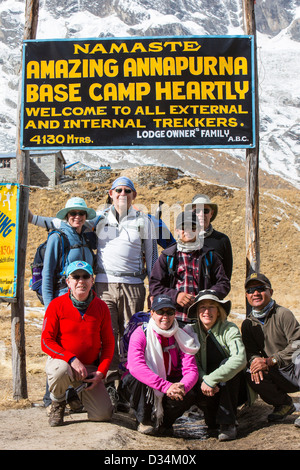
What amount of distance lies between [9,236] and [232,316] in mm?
10759

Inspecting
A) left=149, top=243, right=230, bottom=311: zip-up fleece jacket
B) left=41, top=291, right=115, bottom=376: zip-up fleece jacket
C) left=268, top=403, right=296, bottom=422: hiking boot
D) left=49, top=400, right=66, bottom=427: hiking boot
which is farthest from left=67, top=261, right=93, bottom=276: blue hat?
left=268, top=403, right=296, bottom=422: hiking boot

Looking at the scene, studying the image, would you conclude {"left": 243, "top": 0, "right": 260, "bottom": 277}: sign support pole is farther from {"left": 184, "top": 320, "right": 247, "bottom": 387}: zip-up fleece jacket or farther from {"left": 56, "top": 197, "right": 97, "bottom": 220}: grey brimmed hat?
{"left": 56, "top": 197, "right": 97, "bottom": 220}: grey brimmed hat

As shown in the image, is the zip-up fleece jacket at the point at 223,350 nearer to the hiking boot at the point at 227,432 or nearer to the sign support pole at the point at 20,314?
the hiking boot at the point at 227,432

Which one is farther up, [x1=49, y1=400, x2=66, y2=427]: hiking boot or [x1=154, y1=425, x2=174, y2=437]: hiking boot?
[x1=49, y1=400, x2=66, y2=427]: hiking boot

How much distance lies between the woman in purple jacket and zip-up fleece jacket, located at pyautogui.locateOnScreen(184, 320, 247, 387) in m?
0.15

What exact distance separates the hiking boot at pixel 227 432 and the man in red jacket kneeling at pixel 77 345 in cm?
104

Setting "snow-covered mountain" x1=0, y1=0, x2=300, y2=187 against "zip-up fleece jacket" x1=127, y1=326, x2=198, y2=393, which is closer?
"zip-up fleece jacket" x1=127, y1=326, x2=198, y2=393

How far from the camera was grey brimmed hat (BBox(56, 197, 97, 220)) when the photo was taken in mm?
5656

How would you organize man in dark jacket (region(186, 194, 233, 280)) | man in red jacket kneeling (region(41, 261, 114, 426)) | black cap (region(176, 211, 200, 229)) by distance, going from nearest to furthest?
man in red jacket kneeling (region(41, 261, 114, 426)) → black cap (region(176, 211, 200, 229)) → man in dark jacket (region(186, 194, 233, 280))

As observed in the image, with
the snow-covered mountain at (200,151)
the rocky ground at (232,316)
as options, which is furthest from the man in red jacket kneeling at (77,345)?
the snow-covered mountain at (200,151)

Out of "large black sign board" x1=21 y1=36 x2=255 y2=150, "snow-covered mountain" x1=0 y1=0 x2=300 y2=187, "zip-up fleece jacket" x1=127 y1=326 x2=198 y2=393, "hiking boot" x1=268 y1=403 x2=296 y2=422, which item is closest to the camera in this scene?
"zip-up fleece jacket" x1=127 y1=326 x2=198 y2=393

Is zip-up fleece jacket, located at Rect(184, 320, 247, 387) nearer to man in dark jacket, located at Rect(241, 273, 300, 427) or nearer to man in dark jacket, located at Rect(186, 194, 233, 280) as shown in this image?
man in dark jacket, located at Rect(241, 273, 300, 427)

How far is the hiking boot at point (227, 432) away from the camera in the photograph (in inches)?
183

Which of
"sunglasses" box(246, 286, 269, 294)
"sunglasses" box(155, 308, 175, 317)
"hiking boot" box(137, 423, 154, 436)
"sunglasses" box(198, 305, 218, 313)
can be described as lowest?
"hiking boot" box(137, 423, 154, 436)
